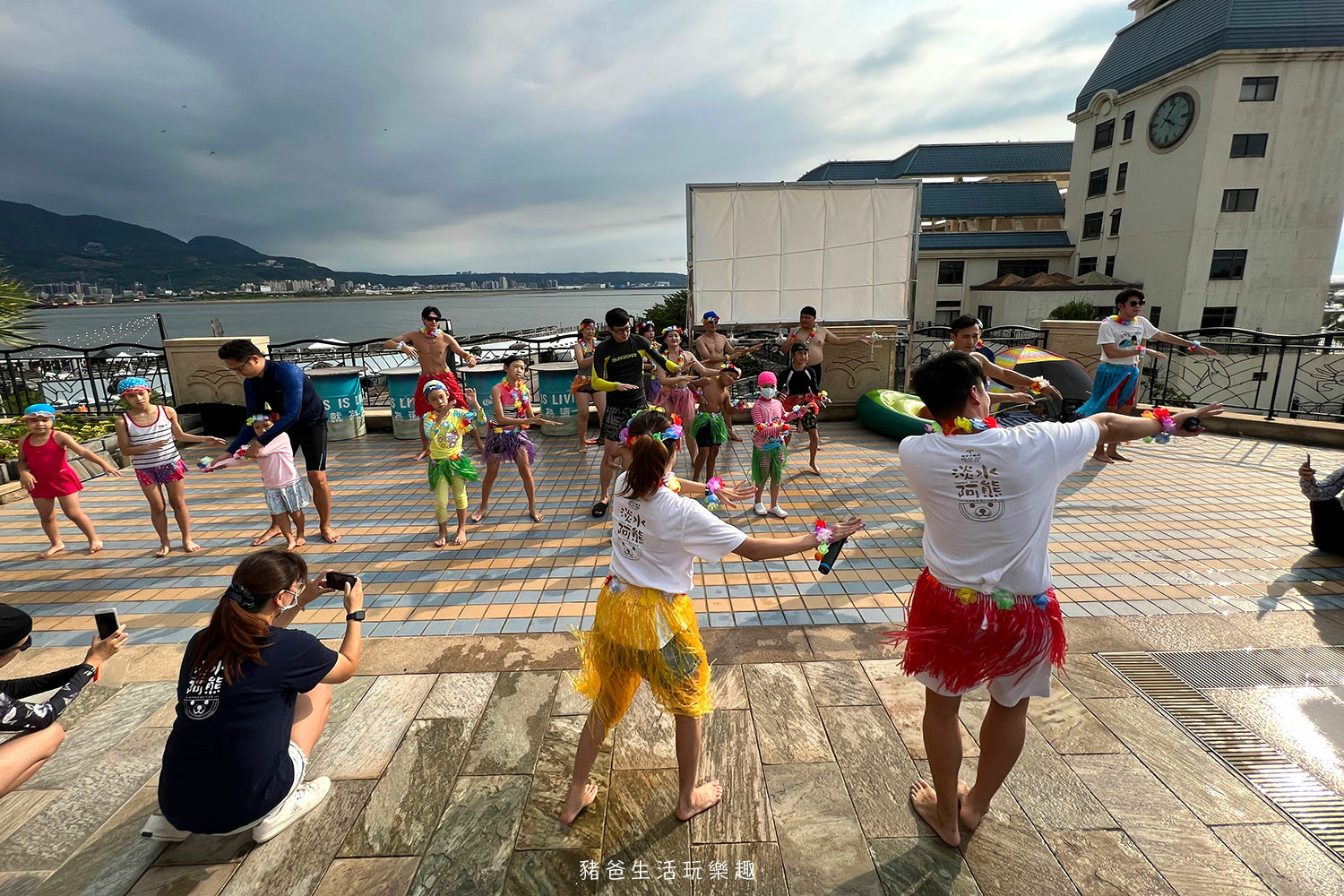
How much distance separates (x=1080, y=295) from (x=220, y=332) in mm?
39910

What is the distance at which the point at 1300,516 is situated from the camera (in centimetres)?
583

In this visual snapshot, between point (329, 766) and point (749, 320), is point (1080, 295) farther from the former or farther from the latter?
point (329, 766)

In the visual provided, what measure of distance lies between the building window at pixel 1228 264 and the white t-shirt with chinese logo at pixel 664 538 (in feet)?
136

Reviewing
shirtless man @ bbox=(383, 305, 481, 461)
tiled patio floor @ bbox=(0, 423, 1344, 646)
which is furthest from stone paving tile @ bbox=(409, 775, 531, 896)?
shirtless man @ bbox=(383, 305, 481, 461)

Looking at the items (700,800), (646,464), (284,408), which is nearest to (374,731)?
(700,800)

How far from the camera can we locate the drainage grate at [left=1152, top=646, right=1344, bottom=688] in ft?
11.2

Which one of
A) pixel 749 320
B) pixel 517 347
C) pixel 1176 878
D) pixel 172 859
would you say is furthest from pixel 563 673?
pixel 517 347

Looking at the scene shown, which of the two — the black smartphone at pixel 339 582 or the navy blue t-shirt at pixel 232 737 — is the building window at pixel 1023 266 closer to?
the black smartphone at pixel 339 582

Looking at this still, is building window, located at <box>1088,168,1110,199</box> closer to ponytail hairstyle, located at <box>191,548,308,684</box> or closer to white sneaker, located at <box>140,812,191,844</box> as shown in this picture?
ponytail hairstyle, located at <box>191,548,308,684</box>

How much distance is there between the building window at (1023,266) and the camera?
39031mm

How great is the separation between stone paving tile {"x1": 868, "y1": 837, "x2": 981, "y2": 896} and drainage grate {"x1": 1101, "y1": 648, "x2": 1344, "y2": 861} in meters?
1.51

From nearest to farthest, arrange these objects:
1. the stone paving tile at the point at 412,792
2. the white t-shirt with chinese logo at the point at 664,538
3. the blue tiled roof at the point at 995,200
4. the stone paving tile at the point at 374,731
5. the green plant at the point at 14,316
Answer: the white t-shirt with chinese logo at the point at 664,538, the stone paving tile at the point at 412,792, the stone paving tile at the point at 374,731, the green plant at the point at 14,316, the blue tiled roof at the point at 995,200

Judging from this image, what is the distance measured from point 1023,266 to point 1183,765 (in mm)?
44179

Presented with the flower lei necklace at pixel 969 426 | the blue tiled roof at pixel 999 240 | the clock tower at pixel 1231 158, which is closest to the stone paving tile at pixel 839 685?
the flower lei necklace at pixel 969 426
